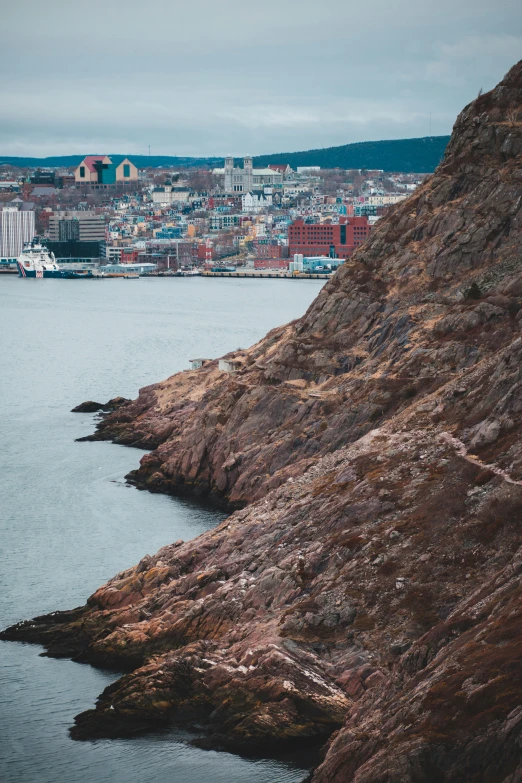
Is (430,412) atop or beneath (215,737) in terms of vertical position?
atop

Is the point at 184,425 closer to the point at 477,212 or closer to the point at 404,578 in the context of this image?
the point at 477,212

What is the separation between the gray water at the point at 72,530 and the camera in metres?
33.3

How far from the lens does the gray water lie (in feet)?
109

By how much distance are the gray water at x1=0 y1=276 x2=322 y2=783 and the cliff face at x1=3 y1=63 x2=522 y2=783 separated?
105 cm

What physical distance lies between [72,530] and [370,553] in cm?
2181

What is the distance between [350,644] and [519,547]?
5.15 meters

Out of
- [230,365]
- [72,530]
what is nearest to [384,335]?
[230,365]

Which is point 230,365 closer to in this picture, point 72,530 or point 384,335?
point 384,335

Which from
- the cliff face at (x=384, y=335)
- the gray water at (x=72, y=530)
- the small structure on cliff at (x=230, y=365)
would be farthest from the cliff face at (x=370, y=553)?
the small structure on cliff at (x=230, y=365)

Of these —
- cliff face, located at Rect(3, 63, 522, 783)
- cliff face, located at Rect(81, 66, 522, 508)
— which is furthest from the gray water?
cliff face, located at Rect(81, 66, 522, 508)

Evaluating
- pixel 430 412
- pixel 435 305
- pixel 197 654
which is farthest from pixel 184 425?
pixel 197 654

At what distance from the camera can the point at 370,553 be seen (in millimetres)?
37719

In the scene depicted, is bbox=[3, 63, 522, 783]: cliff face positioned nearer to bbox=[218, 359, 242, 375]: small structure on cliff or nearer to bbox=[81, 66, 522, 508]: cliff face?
bbox=[81, 66, 522, 508]: cliff face

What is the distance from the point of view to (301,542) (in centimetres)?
4038
